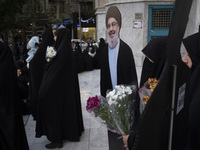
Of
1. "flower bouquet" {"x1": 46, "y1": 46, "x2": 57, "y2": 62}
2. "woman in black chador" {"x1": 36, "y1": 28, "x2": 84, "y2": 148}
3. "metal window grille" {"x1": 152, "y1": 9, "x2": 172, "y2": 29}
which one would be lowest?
"woman in black chador" {"x1": 36, "y1": 28, "x2": 84, "y2": 148}

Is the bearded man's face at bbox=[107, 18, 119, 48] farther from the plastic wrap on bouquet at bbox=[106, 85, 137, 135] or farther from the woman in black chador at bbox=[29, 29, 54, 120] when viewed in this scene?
the woman in black chador at bbox=[29, 29, 54, 120]

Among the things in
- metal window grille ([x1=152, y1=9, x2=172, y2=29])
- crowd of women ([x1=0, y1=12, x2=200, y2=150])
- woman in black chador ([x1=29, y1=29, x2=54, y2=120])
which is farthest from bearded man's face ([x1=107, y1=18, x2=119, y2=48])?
metal window grille ([x1=152, y1=9, x2=172, y2=29])

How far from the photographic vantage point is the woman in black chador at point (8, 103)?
287 centimetres

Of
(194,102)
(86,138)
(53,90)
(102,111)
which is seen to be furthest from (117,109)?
(86,138)

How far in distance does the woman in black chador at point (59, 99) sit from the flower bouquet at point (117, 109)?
5.95 feet

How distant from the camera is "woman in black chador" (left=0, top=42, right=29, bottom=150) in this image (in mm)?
2867

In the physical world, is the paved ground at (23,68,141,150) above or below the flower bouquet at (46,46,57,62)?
below

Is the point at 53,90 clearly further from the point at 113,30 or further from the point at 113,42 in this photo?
the point at 113,30

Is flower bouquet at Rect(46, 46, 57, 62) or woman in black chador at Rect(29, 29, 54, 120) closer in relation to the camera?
flower bouquet at Rect(46, 46, 57, 62)

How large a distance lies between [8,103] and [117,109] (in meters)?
1.72

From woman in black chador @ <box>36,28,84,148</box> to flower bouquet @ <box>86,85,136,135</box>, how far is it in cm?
181

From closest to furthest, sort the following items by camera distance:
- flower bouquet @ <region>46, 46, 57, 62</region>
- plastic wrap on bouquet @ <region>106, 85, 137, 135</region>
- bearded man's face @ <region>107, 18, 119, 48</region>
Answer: plastic wrap on bouquet @ <region>106, 85, 137, 135</region>
bearded man's face @ <region>107, 18, 119, 48</region>
flower bouquet @ <region>46, 46, 57, 62</region>

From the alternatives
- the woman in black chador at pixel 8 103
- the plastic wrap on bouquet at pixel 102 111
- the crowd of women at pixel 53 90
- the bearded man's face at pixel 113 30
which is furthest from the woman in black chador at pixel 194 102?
the woman in black chador at pixel 8 103

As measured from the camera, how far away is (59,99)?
3877 millimetres
